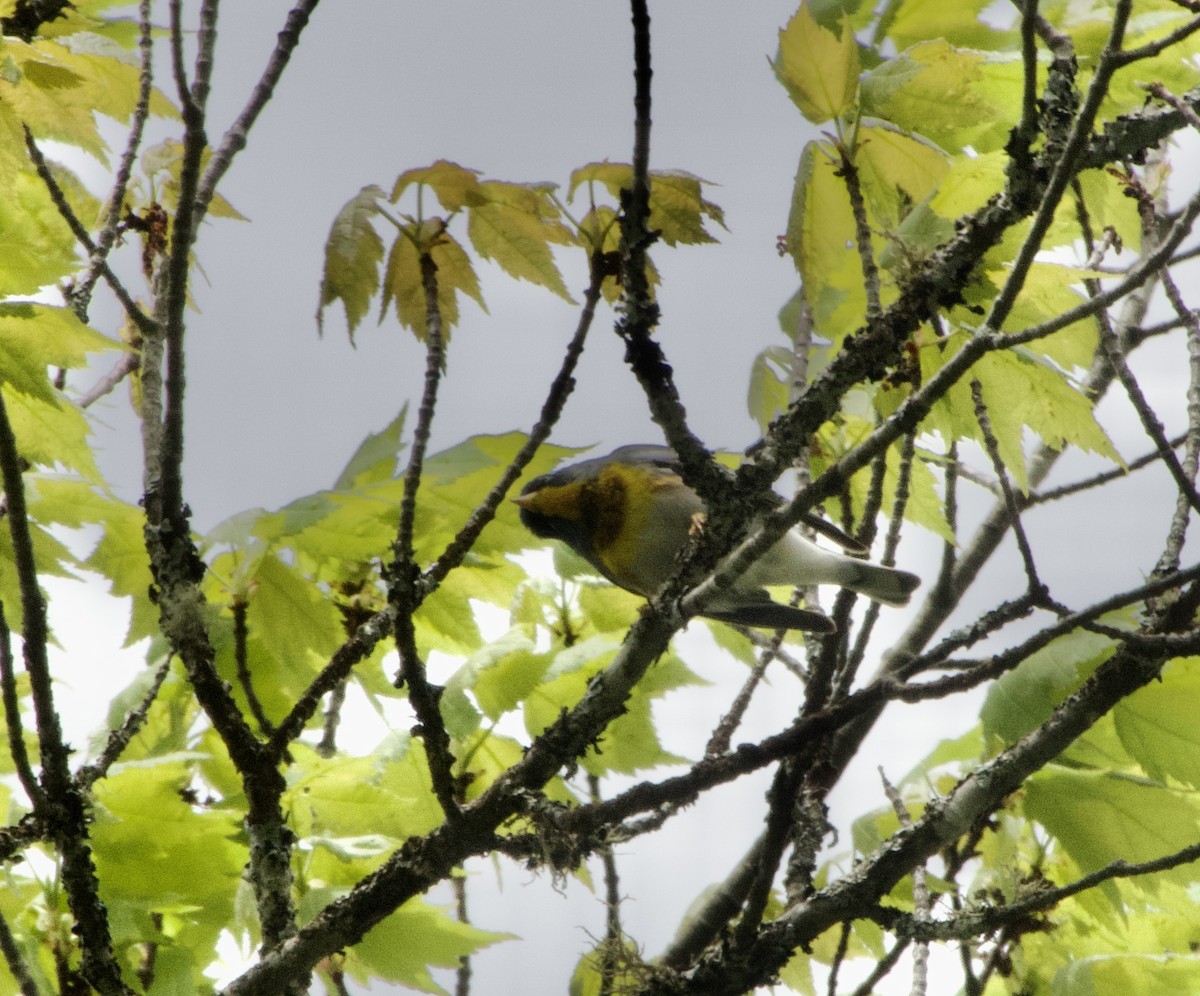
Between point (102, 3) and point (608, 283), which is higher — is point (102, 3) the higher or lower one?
the higher one

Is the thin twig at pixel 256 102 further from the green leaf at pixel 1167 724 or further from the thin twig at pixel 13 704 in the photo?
the green leaf at pixel 1167 724

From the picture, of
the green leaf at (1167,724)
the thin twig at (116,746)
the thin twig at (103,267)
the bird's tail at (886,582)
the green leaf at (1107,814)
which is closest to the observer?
the thin twig at (103,267)

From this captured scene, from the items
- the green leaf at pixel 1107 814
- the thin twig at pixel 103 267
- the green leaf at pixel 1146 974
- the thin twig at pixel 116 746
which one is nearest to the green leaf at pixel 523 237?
the thin twig at pixel 103 267

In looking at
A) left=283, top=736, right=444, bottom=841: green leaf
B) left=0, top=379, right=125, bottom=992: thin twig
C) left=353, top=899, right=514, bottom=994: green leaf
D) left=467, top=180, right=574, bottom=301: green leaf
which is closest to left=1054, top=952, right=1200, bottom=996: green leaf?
left=353, top=899, right=514, bottom=994: green leaf

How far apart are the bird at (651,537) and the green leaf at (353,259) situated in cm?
133

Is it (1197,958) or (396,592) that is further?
(1197,958)

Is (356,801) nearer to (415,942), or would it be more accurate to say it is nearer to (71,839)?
(415,942)

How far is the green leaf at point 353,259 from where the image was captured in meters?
1.75

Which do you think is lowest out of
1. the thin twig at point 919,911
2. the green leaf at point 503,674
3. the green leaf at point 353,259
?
the thin twig at point 919,911

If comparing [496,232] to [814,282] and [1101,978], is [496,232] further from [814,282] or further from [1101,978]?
[1101,978]

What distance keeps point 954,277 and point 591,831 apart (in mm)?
1006

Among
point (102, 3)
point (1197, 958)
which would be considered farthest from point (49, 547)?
point (1197, 958)

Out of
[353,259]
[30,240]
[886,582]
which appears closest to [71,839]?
[353,259]

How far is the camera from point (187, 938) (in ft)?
7.68
